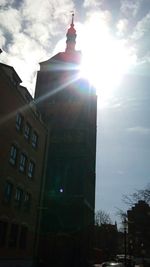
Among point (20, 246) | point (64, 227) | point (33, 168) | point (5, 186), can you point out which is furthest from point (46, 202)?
point (5, 186)

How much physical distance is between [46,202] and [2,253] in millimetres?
20205

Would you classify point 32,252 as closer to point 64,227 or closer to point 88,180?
point 64,227

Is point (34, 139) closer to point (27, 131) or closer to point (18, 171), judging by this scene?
point (27, 131)

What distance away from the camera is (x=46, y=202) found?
49.3m

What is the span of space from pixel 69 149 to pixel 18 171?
2029 centimetres

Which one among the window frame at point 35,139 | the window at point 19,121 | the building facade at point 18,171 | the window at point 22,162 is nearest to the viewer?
the building facade at point 18,171

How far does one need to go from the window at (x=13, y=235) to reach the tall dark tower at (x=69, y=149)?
12.8 metres

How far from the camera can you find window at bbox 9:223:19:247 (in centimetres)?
3119

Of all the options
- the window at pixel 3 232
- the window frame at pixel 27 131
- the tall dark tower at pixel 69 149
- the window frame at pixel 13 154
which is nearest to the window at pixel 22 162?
the window frame at pixel 13 154

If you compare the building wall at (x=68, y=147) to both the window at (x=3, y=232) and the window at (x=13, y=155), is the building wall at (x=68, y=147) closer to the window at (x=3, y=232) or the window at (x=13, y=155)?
the window at (x=13, y=155)

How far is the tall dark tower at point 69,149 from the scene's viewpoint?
47.5 meters

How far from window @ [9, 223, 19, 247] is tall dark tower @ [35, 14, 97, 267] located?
12.8 meters

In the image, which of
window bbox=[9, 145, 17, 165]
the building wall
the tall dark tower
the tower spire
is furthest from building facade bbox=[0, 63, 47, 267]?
the tower spire

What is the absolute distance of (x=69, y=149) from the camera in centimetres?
5259
